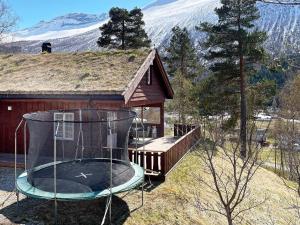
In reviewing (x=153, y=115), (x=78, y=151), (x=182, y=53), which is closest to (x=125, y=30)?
(x=182, y=53)

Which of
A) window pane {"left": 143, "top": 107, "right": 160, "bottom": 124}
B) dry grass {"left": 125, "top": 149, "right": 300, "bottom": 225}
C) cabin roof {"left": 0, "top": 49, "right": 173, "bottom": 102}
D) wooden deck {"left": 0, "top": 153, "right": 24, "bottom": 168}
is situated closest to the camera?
dry grass {"left": 125, "top": 149, "right": 300, "bottom": 225}

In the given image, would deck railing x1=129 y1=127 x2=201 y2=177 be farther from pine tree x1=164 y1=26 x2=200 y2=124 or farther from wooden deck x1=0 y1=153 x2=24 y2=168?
pine tree x1=164 y1=26 x2=200 y2=124

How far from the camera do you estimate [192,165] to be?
15461mm

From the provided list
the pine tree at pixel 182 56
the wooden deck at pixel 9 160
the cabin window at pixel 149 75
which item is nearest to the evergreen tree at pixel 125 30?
the pine tree at pixel 182 56

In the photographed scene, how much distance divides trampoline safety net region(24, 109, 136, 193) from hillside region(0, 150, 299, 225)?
0.75 meters

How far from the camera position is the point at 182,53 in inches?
1624

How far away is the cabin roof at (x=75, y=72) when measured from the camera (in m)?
14.7

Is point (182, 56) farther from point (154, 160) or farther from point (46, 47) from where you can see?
point (154, 160)

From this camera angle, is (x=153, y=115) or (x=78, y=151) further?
(x=153, y=115)

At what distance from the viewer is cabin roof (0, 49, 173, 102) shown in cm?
1466

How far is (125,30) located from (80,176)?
114 feet

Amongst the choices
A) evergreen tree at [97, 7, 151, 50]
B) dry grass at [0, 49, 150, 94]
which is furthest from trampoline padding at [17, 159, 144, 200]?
evergreen tree at [97, 7, 151, 50]

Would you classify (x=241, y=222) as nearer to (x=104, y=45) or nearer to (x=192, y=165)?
(x=192, y=165)

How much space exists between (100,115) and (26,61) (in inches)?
412
